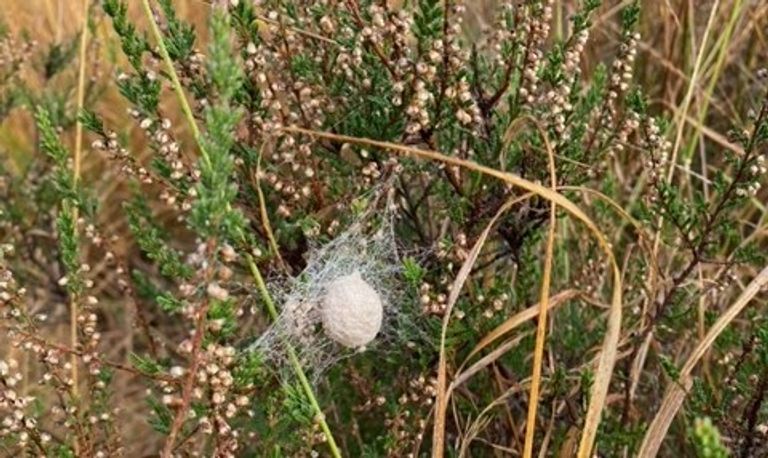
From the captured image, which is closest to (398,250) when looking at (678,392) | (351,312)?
(351,312)

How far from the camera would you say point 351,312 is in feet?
4.95

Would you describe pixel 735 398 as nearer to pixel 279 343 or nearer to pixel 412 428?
pixel 412 428

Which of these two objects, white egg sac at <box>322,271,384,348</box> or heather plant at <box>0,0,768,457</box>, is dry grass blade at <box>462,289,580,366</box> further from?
white egg sac at <box>322,271,384,348</box>

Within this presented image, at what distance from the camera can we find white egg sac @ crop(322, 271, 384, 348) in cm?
151

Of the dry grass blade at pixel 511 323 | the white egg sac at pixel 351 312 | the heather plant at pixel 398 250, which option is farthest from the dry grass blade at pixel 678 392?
the white egg sac at pixel 351 312

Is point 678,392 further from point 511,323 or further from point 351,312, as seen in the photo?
point 351,312

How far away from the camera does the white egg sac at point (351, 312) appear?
1507 mm

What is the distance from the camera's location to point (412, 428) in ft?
5.23

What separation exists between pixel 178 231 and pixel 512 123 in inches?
68.0

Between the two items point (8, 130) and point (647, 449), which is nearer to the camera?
point (647, 449)

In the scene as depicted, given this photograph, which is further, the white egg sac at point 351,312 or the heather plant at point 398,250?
the white egg sac at point 351,312

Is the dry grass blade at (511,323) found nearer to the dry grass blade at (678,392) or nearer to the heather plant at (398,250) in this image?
the heather plant at (398,250)

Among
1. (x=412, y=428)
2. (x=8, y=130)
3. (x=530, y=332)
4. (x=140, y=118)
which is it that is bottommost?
(x=8, y=130)

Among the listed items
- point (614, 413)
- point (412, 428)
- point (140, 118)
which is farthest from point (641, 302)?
point (140, 118)
